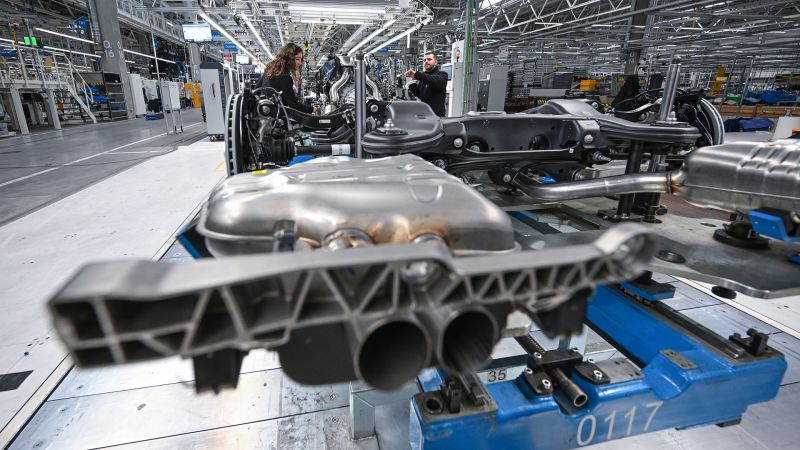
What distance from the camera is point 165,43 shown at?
2389cm

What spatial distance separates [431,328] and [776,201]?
1.30 meters

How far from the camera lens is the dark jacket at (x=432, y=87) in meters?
5.46

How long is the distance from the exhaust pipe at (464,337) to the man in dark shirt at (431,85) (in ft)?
16.6

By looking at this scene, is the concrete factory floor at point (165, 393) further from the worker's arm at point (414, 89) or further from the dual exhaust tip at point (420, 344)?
the worker's arm at point (414, 89)

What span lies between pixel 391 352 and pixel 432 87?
5338mm

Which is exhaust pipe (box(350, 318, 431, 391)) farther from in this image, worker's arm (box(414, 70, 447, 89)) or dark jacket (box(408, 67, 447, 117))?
worker's arm (box(414, 70, 447, 89))

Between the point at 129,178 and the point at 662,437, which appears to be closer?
the point at 662,437

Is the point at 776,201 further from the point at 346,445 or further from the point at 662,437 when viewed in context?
the point at 346,445

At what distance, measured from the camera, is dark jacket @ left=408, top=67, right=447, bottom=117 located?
5.46m

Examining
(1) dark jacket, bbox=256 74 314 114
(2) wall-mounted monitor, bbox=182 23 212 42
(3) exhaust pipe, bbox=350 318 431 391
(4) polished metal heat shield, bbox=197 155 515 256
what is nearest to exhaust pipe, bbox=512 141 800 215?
(4) polished metal heat shield, bbox=197 155 515 256

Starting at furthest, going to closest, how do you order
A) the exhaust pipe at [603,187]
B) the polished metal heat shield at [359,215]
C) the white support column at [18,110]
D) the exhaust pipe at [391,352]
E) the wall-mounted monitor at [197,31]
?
the wall-mounted monitor at [197,31]
the white support column at [18,110]
the exhaust pipe at [603,187]
the polished metal heat shield at [359,215]
the exhaust pipe at [391,352]

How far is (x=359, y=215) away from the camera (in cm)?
84

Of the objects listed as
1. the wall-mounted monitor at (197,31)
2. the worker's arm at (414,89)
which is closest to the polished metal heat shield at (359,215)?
the worker's arm at (414,89)

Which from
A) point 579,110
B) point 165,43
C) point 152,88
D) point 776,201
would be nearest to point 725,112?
point 579,110
